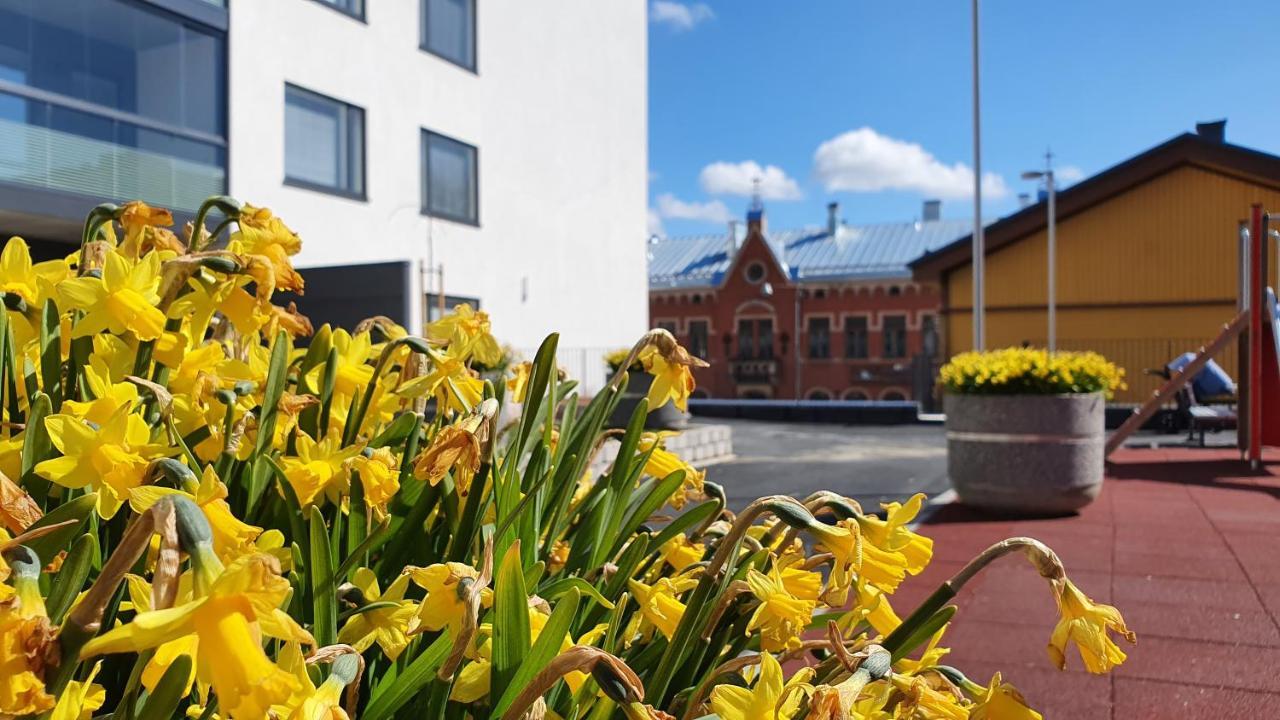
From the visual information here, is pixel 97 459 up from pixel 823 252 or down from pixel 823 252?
down

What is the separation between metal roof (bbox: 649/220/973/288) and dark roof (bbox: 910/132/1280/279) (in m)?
16.2

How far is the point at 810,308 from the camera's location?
3738 cm

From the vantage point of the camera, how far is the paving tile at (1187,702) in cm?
226

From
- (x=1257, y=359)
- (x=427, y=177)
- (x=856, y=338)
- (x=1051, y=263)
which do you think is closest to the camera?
(x=1257, y=359)

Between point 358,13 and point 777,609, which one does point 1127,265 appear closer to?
point 358,13

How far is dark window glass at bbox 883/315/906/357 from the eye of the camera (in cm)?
3581

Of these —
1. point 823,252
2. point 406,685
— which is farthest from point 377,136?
point 823,252

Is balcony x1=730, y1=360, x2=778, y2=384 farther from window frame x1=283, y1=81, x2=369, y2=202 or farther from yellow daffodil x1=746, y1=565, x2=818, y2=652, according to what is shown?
yellow daffodil x1=746, y1=565, x2=818, y2=652

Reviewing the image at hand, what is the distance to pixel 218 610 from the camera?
506 millimetres

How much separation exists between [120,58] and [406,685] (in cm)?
1015

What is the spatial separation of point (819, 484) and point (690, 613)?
6.87 meters

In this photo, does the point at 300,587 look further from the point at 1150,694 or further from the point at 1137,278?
the point at 1137,278

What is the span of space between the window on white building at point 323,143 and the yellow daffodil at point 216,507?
10564 millimetres

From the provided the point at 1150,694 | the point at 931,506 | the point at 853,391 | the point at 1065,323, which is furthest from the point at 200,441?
the point at 853,391
